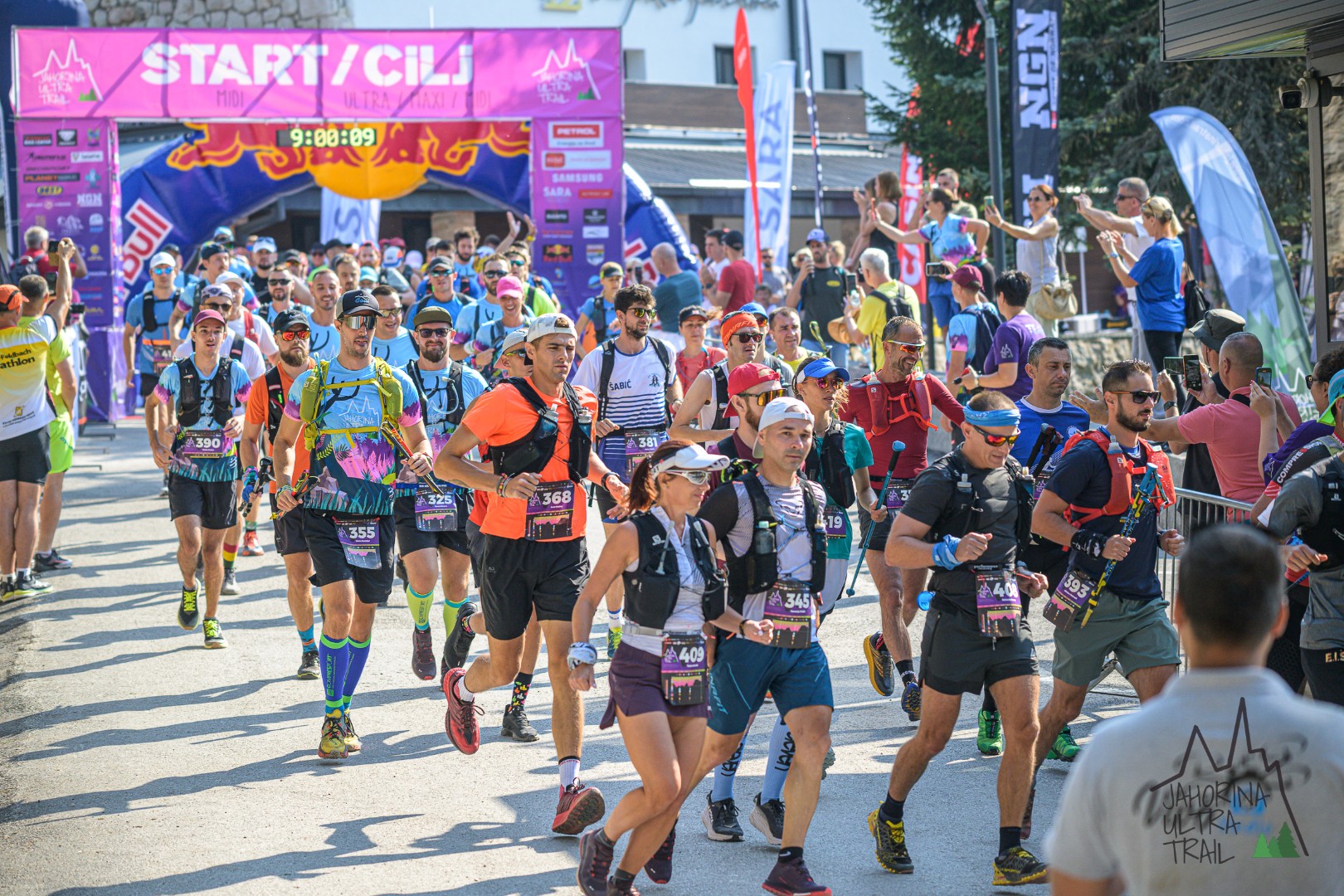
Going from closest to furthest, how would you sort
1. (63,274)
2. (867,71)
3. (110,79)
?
(63,274) < (110,79) < (867,71)

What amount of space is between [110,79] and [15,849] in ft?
54.1

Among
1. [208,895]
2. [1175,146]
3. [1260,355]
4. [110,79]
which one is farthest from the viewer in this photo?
[110,79]

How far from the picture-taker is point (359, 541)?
23.8 ft

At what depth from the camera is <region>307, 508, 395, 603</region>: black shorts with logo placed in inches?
286

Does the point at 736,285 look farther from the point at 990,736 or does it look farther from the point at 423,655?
the point at 990,736

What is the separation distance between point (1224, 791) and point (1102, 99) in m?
23.3

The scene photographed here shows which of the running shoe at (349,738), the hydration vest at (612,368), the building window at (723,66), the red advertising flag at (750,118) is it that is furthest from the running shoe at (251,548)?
the building window at (723,66)

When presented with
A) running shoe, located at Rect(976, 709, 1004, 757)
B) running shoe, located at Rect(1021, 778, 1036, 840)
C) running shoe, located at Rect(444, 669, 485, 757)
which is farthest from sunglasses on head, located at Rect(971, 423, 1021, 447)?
running shoe, located at Rect(444, 669, 485, 757)

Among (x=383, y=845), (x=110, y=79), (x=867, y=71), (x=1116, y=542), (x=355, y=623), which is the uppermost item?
(x=867, y=71)

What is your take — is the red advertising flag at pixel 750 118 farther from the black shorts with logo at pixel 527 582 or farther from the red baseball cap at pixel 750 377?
the red baseball cap at pixel 750 377

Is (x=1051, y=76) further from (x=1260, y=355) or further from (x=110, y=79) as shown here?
(x=110, y=79)

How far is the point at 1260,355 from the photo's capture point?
7.00m

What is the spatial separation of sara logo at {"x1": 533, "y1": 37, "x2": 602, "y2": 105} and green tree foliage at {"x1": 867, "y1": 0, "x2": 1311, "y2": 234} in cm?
592

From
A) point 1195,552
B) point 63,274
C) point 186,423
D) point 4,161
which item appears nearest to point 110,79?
point 4,161
